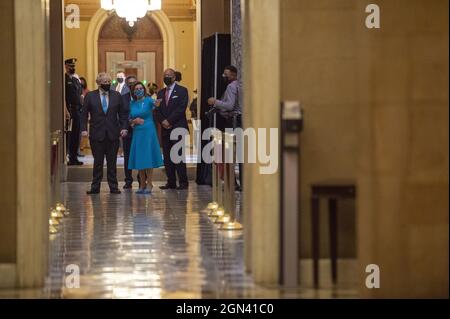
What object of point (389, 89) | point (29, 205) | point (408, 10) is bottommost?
point (29, 205)

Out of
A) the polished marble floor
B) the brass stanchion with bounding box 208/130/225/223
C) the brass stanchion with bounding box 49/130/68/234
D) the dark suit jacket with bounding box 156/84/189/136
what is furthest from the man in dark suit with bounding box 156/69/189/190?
the brass stanchion with bounding box 49/130/68/234

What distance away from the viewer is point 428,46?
6.64 m

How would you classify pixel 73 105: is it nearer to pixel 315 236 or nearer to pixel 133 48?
pixel 133 48

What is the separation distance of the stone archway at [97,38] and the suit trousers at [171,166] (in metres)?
11.4

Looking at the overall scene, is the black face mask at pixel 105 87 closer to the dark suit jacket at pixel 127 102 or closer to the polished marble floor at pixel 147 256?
the dark suit jacket at pixel 127 102

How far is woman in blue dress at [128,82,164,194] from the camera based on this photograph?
52.4 ft

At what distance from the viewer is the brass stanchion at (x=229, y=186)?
450 inches

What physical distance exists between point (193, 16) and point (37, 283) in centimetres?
2096

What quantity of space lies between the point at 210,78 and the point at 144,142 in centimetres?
151
